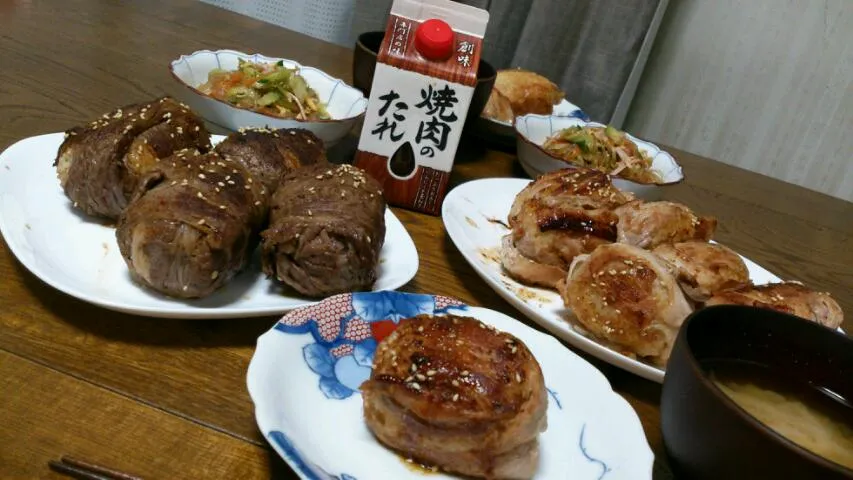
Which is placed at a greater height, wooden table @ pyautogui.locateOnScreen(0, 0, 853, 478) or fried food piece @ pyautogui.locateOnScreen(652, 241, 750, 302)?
fried food piece @ pyautogui.locateOnScreen(652, 241, 750, 302)

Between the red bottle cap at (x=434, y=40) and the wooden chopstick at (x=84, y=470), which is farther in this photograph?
the red bottle cap at (x=434, y=40)

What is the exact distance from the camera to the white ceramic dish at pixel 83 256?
1.19 m

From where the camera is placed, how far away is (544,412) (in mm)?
1058

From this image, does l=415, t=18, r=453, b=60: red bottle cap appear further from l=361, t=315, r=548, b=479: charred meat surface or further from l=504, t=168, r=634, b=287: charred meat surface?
l=361, t=315, r=548, b=479: charred meat surface

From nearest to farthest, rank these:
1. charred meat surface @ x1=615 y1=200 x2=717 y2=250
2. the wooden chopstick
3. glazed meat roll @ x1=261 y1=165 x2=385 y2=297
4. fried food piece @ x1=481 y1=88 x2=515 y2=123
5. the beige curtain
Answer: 1. the wooden chopstick
2. glazed meat roll @ x1=261 y1=165 x2=385 y2=297
3. charred meat surface @ x1=615 y1=200 x2=717 y2=250
4. fried food piece @ x1=481 y1=88 x2=515 y2=123
5. the beige curtain

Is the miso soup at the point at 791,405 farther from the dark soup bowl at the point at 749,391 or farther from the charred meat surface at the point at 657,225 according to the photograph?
the charred meat surface at the point at 657,225

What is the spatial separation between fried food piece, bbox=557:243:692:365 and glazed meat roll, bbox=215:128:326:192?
2.22 ft

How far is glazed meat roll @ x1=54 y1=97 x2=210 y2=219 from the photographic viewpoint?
1414 millimetres

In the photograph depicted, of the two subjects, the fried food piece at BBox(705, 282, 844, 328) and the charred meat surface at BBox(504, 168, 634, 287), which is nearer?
the fried food piece at BBox(705, 282, 844, 328)

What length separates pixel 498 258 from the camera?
67.9 inches

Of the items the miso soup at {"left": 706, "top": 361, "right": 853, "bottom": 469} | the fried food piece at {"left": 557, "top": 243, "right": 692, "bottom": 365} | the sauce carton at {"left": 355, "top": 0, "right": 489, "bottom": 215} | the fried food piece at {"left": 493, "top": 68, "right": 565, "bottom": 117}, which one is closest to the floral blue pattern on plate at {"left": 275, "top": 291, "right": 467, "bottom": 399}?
the fried food piece at {"left": 557, "top": 243, "right": 692, "bottom": 365}

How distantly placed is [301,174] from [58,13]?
1731 millimetres

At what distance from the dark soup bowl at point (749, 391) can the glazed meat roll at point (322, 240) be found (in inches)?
23.5

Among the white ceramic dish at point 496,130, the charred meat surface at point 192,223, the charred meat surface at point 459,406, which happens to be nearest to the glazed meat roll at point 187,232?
the charred meat surface at point 192,223
